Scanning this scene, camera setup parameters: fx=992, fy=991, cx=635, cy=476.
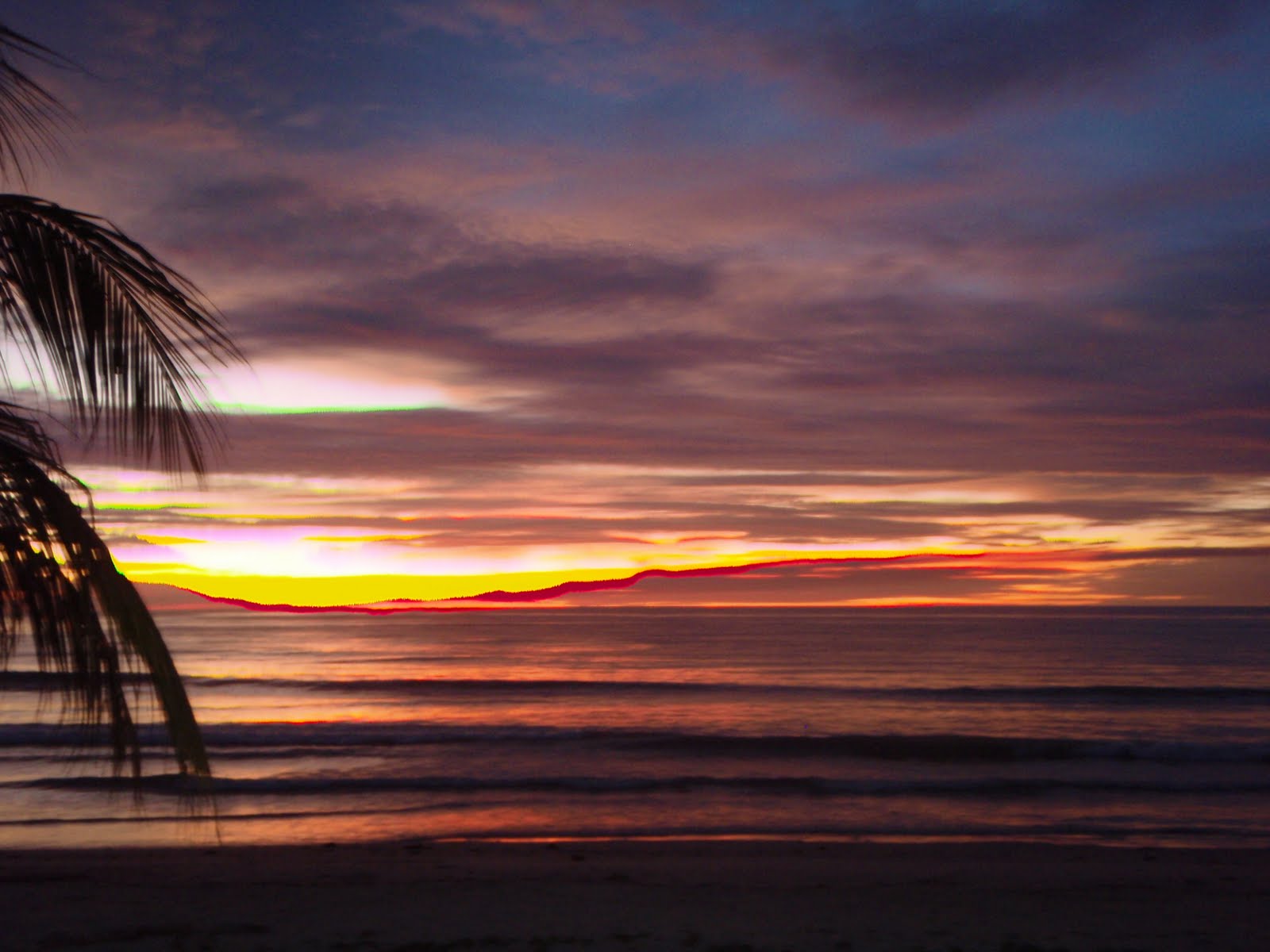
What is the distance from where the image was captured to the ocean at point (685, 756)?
45.4ft

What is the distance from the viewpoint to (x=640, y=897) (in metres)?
9.85

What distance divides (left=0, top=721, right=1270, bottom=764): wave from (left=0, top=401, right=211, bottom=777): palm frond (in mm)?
17134

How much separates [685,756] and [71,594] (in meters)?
17.3

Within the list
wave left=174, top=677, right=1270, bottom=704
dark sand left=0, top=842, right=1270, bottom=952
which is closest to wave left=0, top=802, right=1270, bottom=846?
dark sand left=0, top=842, right=1270, bottom=952

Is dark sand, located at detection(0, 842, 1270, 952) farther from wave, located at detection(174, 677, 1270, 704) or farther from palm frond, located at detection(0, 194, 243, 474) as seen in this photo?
wave, located at detection(174, 677, 1270, 704)

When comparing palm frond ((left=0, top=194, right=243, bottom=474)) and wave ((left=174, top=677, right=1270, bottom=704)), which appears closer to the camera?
palm frond ((left=0, top=194, right=243, bottom=474))

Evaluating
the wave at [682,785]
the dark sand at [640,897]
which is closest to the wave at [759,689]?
the wave at [682,785]

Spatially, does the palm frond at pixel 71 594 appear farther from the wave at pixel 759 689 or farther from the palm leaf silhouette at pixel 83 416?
the wave at pixel 759 689

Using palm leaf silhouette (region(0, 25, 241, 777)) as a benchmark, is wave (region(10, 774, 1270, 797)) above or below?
below

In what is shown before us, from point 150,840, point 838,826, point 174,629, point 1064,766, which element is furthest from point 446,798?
point 174,629

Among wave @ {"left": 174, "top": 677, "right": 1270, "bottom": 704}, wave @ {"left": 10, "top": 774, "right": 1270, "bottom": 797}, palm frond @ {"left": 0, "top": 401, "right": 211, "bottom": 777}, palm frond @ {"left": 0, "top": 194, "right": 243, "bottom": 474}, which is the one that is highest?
palm frond @ {"left": 0, "top": 194, "right": 243, "bottom": 474}

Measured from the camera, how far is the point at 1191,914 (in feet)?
30.9

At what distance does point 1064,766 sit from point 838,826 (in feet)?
24.4

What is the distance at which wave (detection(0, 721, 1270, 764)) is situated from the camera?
20.0 metres
